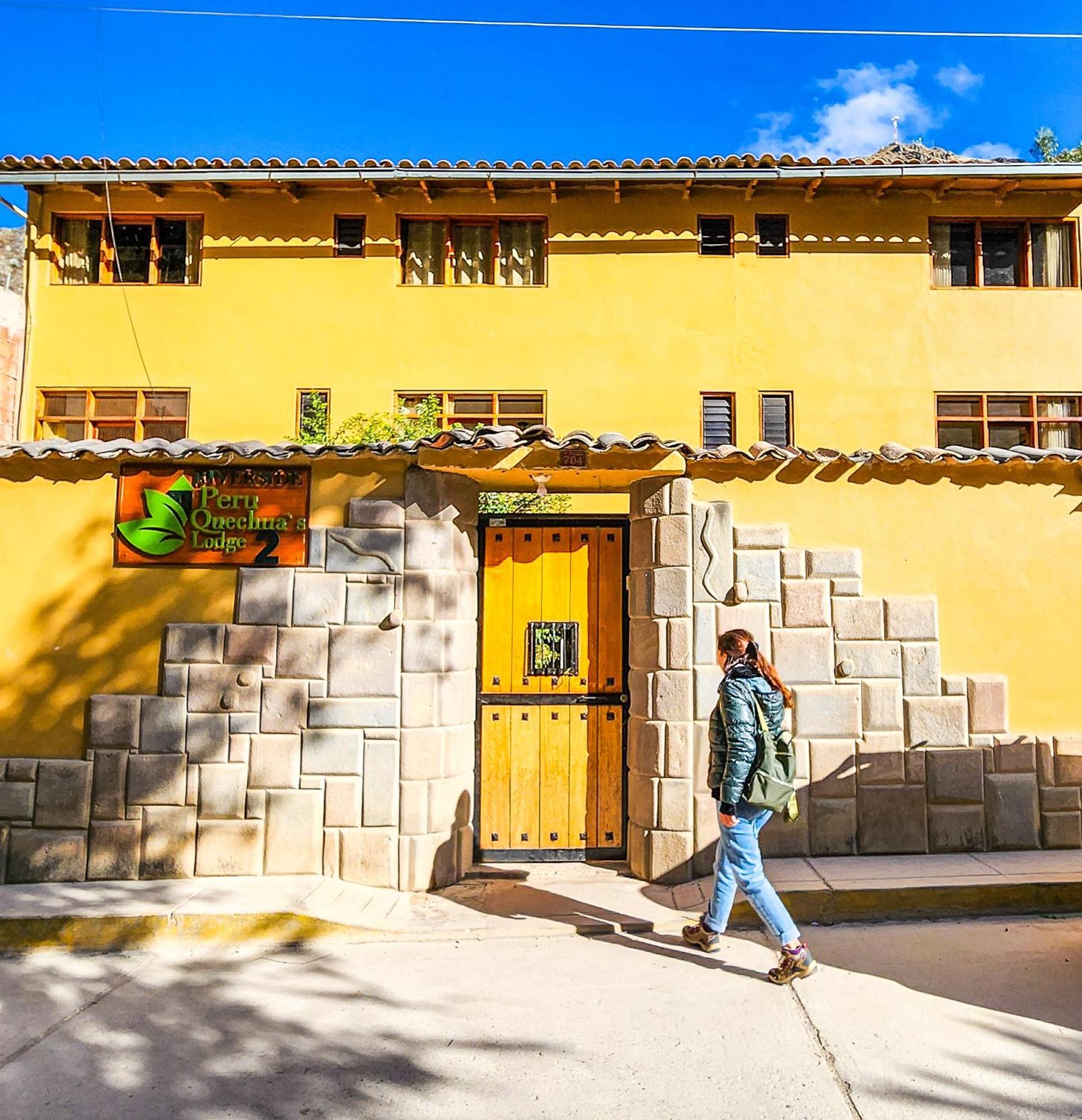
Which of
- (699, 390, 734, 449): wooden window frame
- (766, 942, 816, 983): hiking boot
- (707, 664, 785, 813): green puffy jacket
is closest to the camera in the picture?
(766, 942, 816, 983): hiking boot

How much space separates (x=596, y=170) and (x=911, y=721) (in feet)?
29.4

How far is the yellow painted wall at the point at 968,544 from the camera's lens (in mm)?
5746

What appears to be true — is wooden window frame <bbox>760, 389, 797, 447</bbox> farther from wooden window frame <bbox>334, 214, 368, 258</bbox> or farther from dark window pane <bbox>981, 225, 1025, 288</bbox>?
wooden window frame <bbox>334, 214, 368, 258</bbox>

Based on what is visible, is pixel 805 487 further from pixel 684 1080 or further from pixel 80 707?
pixel 80 707

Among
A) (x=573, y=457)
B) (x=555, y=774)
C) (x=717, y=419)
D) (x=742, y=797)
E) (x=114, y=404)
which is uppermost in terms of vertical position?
(x=114, y=404)

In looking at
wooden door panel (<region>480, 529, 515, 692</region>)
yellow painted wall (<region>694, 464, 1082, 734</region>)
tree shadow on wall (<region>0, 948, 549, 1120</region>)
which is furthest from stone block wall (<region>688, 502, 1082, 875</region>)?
tree shadow on wall (<region>0, 948, 549, 1120</region>)

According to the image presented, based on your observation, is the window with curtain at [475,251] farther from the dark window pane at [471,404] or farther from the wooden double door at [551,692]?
the wooden double door at [551,692]

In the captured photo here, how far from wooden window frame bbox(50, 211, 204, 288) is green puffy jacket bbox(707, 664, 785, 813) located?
1107cm

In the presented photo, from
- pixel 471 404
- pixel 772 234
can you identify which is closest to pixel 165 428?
pixel 471 404

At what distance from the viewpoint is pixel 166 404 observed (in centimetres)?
1204

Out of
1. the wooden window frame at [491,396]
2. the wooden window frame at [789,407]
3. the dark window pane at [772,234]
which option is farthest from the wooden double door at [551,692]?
the dark window pane at [772,234]

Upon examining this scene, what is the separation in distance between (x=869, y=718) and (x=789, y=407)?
24.1 feet

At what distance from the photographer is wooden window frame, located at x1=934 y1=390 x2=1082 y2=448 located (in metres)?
12.0

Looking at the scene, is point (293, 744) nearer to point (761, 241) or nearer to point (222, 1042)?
point (222, 1042)
